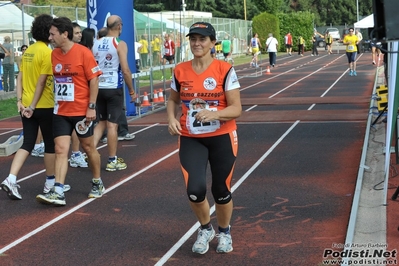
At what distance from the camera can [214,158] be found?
638 centimetres

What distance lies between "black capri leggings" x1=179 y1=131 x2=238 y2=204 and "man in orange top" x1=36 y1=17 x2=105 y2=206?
7.92ft

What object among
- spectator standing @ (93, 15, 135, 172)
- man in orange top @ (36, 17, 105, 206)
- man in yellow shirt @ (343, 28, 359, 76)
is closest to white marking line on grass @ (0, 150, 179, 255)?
man in orange top @ (36, 17, 105, 206)

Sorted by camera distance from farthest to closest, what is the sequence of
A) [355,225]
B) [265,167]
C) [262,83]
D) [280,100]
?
1. [262,83]
2. [280,100]
3. [265,167]
4. [355,225]

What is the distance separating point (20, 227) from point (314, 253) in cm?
300

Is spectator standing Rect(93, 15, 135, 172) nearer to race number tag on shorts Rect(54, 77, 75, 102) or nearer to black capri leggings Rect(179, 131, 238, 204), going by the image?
race number tag on shorts Rect(54, 77, 75, 102)

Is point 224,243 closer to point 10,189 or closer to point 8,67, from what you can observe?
point 10,189

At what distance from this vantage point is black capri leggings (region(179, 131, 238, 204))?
628 centimetres

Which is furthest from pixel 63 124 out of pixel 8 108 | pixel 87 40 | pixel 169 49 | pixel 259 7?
pixel 259 7

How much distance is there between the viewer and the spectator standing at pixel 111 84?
10.7 m

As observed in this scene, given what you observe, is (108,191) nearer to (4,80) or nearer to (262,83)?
(4,80)

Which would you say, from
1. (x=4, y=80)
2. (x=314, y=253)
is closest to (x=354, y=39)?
(x=4, y=80)

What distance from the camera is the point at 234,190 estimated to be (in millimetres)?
9242

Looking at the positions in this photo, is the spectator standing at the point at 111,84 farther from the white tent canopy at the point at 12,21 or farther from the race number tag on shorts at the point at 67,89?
the white tent canopy at the point at 12,21

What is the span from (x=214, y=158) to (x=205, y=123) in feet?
1.03
